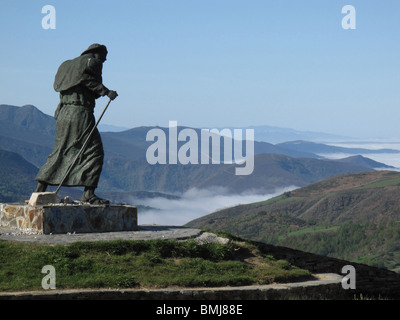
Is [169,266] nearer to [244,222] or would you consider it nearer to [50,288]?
[50,288]

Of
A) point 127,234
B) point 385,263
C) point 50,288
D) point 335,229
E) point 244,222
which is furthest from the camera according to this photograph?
point 244,222

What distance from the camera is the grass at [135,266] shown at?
16.0 m

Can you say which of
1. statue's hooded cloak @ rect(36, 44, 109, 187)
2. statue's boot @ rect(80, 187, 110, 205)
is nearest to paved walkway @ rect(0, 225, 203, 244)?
statue's boot @ rect(80, 187, 110, 205)

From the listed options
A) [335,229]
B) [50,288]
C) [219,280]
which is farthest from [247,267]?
[335,229]

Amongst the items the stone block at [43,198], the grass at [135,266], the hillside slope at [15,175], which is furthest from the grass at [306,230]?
the grass at [135,266]

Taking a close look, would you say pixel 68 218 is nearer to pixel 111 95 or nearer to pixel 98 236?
pixel 98 236

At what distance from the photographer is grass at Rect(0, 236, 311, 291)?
1597 cm

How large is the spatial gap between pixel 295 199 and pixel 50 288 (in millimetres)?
121486

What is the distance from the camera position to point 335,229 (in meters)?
92.7

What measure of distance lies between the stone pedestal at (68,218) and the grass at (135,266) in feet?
6.44

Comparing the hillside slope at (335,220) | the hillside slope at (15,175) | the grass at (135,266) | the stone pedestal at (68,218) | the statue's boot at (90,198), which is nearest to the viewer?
the grass at (135,266)

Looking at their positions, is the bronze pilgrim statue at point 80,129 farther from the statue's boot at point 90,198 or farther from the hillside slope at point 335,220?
the hillside slope at point 335,220

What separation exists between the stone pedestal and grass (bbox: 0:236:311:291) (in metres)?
1.96

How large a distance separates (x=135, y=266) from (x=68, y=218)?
3.53 meters
